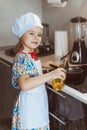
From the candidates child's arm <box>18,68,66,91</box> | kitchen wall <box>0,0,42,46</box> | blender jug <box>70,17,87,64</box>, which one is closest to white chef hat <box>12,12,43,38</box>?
child's arm <box>18,68,66,91</box>

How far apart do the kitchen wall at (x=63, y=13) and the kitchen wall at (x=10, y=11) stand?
0.38 feet

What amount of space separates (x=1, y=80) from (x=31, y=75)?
1.03 metres

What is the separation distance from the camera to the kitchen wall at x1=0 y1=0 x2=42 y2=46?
2.91m

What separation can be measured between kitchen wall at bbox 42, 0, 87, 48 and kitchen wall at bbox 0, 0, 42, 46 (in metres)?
0.12

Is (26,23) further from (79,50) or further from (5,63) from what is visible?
(5,63)

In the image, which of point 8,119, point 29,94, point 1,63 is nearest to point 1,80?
point 1,63

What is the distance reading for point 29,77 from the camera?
1.57 meters

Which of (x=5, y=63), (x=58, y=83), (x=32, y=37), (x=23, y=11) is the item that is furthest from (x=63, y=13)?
(x=58, y=83)

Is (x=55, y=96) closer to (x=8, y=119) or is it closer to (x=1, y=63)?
(x=1, y=63)

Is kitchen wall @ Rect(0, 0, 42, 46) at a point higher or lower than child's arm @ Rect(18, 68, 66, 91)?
higher

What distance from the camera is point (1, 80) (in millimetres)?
2584

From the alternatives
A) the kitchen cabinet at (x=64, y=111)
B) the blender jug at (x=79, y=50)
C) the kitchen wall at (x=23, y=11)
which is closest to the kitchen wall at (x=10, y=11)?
the kitchen wall at (x=23, y=11)

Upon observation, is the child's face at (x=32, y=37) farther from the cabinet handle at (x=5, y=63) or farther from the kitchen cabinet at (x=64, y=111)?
the cabinet handle at (x=5, y=63)

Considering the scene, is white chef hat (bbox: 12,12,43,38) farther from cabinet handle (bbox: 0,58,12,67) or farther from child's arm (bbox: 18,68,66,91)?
cabinet handle (bbox: 0,58,12,67)
